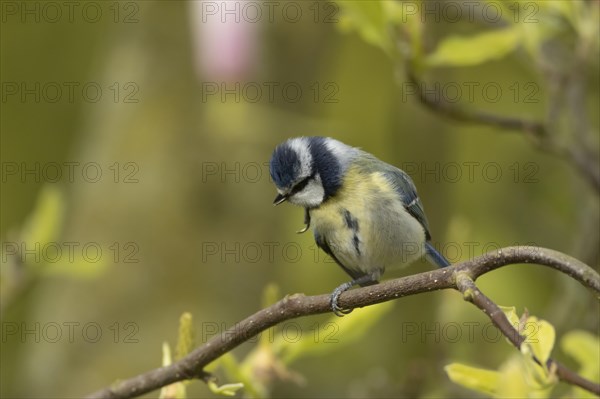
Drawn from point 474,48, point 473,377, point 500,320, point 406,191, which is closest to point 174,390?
point 473,377

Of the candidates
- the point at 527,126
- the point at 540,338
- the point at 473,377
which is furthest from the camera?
the point at 527,126

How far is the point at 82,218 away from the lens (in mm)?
2428

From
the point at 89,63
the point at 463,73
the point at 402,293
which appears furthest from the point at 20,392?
the point at 402,293

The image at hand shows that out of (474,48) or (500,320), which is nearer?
(500,320)

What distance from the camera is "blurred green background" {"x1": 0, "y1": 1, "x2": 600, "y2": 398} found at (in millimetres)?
2145

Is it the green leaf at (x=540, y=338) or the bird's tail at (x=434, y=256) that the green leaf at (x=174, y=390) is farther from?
the bird's tail at (x=434, y=256)

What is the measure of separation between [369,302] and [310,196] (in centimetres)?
61

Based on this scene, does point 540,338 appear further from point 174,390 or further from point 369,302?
point 174,390

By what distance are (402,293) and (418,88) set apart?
2.54 feet

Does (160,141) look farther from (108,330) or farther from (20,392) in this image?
(20,392)

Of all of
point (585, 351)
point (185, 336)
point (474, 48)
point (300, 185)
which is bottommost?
point (585, 351)

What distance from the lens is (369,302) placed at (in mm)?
951

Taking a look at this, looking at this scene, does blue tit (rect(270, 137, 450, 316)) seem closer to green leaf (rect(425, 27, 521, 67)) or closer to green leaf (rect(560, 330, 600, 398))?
green leaf (rect(425, 27, 521, 67))

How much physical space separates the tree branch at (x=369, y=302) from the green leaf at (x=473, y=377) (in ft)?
0.46
